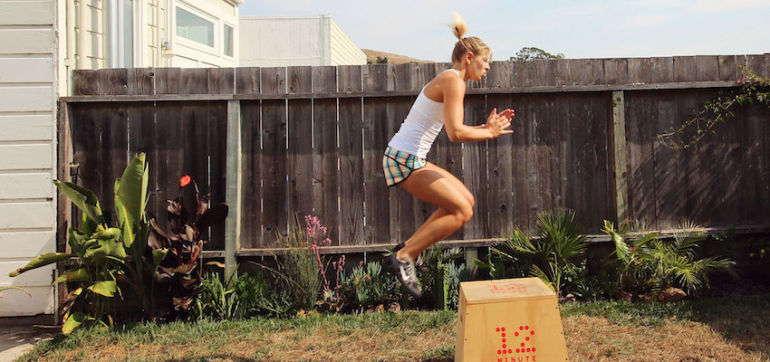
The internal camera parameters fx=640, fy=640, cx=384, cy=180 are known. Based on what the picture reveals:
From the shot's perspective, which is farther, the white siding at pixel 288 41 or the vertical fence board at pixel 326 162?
the white siding at pixel 288 41

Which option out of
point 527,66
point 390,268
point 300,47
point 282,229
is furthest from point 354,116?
point 300,47

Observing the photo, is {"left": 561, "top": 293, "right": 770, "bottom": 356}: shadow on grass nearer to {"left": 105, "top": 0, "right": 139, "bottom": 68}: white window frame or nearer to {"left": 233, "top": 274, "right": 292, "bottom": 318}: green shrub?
{"left": 233, "top": 274, "right": 292, "bottom": 318}: green shrub

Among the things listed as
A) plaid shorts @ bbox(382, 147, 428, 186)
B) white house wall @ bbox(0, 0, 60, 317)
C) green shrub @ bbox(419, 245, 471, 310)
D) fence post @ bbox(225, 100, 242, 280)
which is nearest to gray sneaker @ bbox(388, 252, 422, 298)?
plaid shorts @ bbox(382, 147, 428, 186)

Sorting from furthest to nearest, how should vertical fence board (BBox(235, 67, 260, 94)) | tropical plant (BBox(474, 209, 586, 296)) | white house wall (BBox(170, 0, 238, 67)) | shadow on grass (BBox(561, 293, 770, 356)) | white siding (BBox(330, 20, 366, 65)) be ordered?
white siding (BBox(330, 20, 366, 65))
white house wall (BBox(170, 0, 238, 67))
vertical fence board (BBox(235, 67, 260, 94))
tropical plant (BBox(474, 209, 586, 296))
shadow on grass (BBox(561, 293, 770, 356))

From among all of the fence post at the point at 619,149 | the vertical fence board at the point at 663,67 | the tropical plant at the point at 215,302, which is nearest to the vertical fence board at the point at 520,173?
the fence post at the point at 619,149

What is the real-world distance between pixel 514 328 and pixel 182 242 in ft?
10.0

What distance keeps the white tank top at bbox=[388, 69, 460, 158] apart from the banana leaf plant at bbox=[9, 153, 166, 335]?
2489mm

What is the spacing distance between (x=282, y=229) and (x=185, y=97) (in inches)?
59.3

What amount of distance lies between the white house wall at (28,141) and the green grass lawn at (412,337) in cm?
100

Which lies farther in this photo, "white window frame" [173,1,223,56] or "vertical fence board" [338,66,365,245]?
"white window frame" [173,1,223,56]

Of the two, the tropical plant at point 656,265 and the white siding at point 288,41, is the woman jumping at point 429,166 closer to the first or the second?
the tropical plant at point 656,265

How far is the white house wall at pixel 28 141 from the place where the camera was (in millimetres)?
5676

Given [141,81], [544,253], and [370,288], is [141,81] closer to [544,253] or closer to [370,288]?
[370,288]

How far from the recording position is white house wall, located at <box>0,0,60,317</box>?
5.68m
